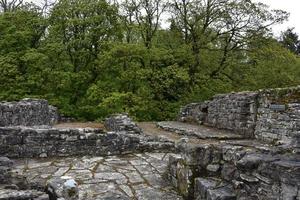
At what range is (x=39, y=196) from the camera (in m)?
4.53

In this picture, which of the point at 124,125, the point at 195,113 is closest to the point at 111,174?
the point at 124,125

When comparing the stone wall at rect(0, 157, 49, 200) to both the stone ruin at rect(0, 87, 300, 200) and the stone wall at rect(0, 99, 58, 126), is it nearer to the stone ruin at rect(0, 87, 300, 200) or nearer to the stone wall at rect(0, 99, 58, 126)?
the stone ruin at rect(0, 87, 300, 200)

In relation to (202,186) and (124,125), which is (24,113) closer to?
(124,125)

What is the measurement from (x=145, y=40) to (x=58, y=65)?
19.4 feet

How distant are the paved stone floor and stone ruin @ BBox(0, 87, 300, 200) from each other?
2cm

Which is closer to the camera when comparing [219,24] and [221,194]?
[221,194]

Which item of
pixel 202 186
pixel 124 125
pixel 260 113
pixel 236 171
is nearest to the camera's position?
pixel 236 171

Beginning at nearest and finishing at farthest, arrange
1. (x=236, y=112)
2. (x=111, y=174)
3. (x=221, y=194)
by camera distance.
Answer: (x=221, y=194)
(x=111, y=174)
(x=236, y=112)

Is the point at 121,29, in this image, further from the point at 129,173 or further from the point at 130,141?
the point at 129,173

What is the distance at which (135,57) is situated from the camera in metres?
21.7

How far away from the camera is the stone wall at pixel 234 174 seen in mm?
3924

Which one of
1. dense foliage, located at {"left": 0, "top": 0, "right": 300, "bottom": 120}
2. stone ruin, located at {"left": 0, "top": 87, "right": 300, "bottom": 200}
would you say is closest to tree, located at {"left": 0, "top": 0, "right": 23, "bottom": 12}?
dense foliage, located at {"left": 0, "top": 0, "right": 300, "bottom": 120}

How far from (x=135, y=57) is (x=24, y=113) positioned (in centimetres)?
894

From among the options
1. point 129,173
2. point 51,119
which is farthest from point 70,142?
point 51,119
